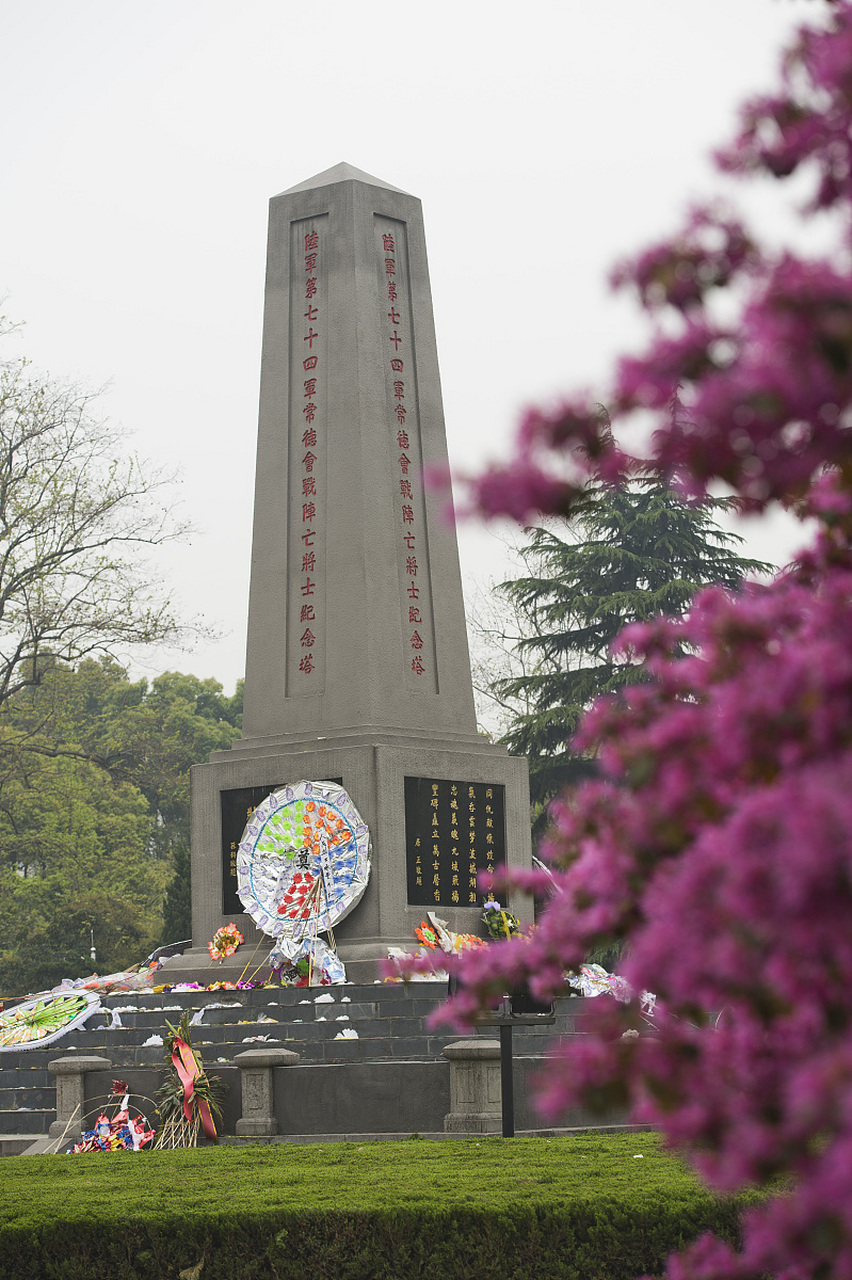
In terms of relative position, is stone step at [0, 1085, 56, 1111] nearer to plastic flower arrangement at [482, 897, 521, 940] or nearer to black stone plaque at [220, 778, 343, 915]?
black stone plaque at [220, 778, 343, 915]

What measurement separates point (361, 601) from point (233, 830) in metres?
2.56

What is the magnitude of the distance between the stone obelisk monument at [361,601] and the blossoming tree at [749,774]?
11566 mm

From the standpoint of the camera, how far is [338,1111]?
10539 mm

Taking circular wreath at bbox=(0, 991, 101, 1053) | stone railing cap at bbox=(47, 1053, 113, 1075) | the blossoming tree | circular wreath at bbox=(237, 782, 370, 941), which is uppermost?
circular wreath at bbox=(237, 782, 370, 941)

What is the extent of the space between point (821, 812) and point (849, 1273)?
0.50m

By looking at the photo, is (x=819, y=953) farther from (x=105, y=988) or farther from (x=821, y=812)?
(x=105, y=988)

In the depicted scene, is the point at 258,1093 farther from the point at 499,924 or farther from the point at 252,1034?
→ the point at 499,924

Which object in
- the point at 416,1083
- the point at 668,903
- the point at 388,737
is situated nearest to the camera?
the point at 668,903

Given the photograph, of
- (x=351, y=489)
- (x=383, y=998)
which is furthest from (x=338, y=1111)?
(x=351, y=489)

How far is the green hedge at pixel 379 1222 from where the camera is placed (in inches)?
221

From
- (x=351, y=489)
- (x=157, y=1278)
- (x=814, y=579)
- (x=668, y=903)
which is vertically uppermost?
(x=351, y=489)

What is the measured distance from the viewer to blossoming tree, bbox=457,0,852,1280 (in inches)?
67.6

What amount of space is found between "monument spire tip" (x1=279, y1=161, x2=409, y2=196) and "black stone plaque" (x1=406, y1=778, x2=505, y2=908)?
6545 millimetres

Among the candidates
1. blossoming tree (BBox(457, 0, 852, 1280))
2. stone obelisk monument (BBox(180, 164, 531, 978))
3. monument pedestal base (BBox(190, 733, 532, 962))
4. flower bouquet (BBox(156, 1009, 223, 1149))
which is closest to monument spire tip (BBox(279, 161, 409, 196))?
stone obelisk monument (BBox(180, 164, 531, 978))
